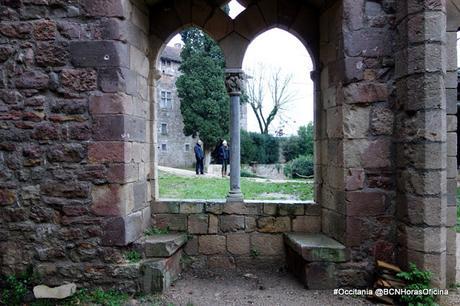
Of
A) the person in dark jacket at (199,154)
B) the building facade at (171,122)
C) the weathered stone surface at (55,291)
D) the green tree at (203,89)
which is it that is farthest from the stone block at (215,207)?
the building facade at (171,122)

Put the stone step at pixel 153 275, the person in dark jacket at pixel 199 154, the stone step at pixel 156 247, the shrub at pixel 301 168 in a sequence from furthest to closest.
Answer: the shrub at pixel 301 168 → the person in dark jacket at pixel 199 154 → the stone step at pixel 156 247 → the stone step at pixel 153 275

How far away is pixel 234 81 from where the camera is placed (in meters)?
→ 3.68

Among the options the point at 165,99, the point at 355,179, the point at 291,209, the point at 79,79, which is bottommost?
the point at 291,209

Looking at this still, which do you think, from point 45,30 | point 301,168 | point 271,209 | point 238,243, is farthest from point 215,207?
point 301,168

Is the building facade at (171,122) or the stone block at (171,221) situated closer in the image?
the stone block at (171,221)

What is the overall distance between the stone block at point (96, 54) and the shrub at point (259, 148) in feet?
38.5

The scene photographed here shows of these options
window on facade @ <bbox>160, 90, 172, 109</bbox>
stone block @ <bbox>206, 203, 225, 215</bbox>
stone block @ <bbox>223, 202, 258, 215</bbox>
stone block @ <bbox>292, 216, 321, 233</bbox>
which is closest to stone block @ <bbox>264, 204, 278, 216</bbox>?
stone block @ <bbox>223, 202, 258, 215</bbox>

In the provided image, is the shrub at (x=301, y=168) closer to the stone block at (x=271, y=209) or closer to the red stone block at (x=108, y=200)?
the stone block at (x=271, y=209)

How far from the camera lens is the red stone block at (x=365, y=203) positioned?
3.13 m

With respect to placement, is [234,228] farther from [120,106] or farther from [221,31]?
[221,31]

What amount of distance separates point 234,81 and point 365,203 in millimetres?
1739

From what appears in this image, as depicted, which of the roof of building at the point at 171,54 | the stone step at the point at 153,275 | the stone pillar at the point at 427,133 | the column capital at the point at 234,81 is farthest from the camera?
the roof of building at the point at 171,54

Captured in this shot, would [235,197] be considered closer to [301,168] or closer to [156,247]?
[156,247]

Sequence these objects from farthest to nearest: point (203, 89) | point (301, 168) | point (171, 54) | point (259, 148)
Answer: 1. point (171, 54)
2. point (259, 148)
3. point (203, 89)
4. point (301, 168)
